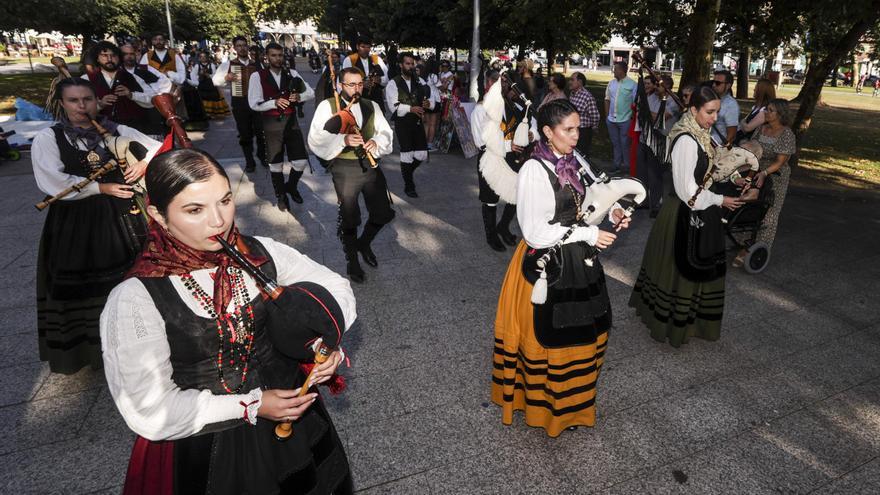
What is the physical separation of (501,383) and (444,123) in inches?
392

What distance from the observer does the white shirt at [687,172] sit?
13.2 feet

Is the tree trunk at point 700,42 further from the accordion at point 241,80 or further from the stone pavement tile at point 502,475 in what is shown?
the stone pavement tile at point 502,475

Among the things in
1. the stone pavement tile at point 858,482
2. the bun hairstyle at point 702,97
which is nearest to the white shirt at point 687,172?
the bun hairstyle at point 702,97

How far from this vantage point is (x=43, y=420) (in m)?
3.59

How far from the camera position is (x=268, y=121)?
310 inches

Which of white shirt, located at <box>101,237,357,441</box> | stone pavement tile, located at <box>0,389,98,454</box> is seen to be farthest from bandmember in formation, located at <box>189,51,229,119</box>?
white shirt, located at <box>101,237,357,441</box>

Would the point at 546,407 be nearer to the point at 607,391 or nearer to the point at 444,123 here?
the point at 607,391

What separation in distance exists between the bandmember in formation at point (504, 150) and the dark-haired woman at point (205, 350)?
409cm

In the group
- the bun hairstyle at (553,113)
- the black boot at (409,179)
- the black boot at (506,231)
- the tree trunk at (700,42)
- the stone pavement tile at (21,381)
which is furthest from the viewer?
the tree trunk at (700,42)

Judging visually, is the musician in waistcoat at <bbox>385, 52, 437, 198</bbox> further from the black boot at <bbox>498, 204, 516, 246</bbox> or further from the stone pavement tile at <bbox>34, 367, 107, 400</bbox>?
the stone pavement tile at <bbox>34, 367, 107, 400</bbox>

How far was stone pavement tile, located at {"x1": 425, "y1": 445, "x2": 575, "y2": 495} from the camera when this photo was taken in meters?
3.10

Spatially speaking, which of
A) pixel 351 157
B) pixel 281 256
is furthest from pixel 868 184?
pixel 281 256

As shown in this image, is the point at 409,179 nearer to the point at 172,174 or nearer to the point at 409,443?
the point at 409,443

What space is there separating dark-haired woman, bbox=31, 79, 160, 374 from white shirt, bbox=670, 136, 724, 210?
3.89 meters
